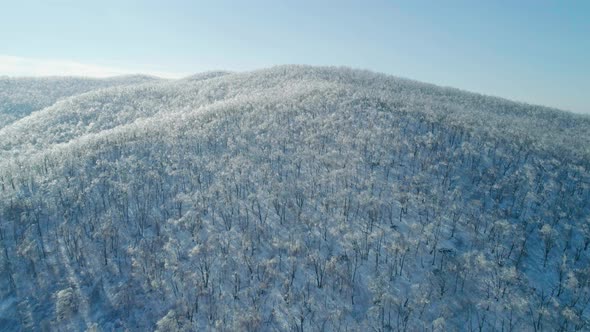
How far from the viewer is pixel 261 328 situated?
8609mm

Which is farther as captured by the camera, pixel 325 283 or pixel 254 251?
pixel 254 251

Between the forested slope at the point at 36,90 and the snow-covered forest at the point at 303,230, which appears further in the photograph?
the forested slope at the point at 36,90

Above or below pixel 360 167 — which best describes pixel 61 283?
below

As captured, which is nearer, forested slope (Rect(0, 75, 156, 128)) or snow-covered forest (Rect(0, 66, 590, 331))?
snow-covered forest (Rect(0, 66, 590, 331))

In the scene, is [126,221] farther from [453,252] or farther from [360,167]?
[453,252]

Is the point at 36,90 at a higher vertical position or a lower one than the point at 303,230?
higher

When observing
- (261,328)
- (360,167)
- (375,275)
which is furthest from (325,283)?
(360,167)

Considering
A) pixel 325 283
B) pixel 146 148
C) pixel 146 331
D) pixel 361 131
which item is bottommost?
pixel 146 331

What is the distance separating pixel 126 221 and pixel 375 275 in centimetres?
878

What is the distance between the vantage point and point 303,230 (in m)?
11.8

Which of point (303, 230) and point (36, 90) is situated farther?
point (36, 90)

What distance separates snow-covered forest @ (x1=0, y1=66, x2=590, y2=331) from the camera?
9062 millimetres

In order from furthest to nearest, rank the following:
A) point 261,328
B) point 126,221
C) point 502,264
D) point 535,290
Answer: point 126,221, point 502,264, point 535,290, point 261,328

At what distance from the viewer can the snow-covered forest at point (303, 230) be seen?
906cm
